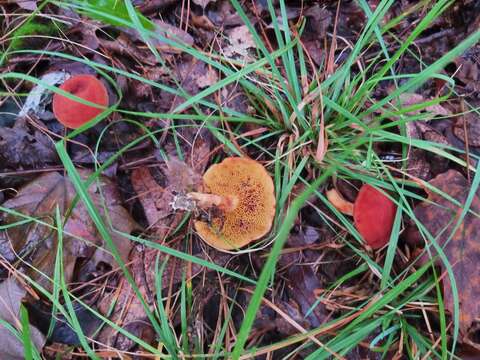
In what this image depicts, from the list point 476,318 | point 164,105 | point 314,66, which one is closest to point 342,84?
point 314,66

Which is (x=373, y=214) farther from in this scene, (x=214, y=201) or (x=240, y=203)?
(x=214, y=201)

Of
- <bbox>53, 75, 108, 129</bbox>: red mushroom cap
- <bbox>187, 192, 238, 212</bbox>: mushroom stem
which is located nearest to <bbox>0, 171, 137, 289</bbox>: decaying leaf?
<bbox>53, 75, 108, 129</bbox>: red mushroom cap

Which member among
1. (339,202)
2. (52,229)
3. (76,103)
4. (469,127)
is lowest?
(52,229)

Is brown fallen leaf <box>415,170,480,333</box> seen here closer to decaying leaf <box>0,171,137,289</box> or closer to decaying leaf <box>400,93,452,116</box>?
decaying leaf <box>400,93,452,116</box>

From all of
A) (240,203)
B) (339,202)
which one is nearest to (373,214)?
(339,202)

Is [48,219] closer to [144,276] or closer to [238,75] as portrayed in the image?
[144,276]

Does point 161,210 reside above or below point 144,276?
above
